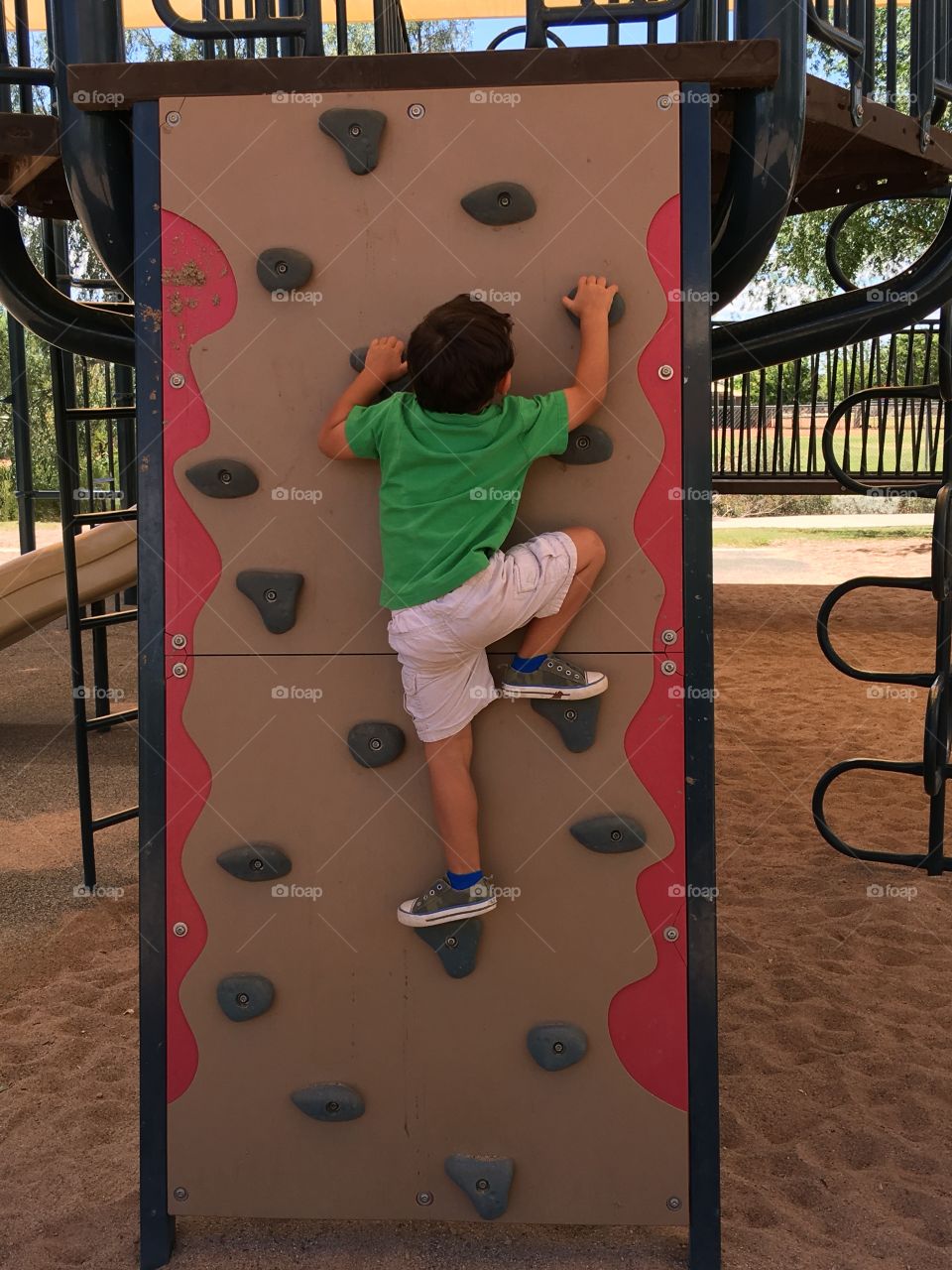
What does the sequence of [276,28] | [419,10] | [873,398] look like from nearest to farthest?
[276,28], [873,398], [419,10]

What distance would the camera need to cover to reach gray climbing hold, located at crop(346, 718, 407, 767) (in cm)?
258

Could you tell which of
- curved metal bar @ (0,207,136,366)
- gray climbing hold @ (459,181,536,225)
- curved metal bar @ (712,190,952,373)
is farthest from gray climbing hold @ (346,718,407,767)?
curved metal bar @ (712,190,952,373)

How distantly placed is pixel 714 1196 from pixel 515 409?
163 centimetres

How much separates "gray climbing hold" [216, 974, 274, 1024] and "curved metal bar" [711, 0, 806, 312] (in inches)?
76.4

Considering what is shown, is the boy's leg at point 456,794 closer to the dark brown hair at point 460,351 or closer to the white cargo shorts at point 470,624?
the white cargo shorts at point 470,624

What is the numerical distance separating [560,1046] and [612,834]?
0.45m

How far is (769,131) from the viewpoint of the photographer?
8.71 feet

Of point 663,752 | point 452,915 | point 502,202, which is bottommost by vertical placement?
point 452,915

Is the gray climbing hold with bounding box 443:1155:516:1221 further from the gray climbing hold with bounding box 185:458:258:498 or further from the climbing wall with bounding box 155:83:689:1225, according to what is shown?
the gray climbing hold with bounding box 185:458:258:498

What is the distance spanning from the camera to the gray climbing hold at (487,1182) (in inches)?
103

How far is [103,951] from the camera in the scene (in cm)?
445

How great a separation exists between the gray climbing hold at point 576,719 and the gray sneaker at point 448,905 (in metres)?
0.33

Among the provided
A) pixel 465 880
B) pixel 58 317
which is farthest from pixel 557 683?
Answer: pixel 58 317

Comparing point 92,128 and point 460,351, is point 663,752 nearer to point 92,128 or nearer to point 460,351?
point 460,351
